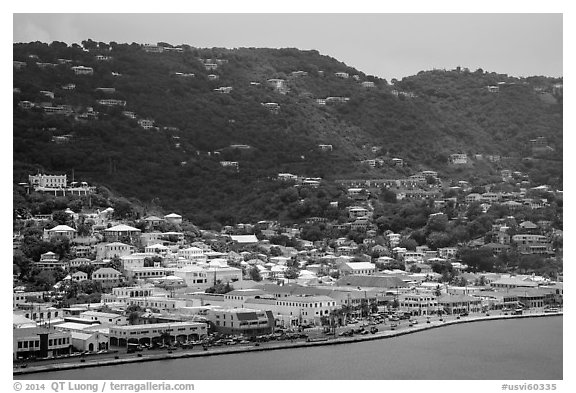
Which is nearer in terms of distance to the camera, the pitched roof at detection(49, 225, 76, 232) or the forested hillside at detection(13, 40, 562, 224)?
the pitched roof at detection(49, 225, 76, 232)

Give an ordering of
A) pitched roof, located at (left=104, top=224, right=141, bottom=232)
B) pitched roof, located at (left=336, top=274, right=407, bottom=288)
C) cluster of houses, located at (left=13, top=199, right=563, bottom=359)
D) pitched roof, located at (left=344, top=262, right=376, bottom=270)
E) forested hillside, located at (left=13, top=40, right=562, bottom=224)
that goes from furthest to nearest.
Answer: forested hillside, located at (left=13, top=40, right=562, bottom=224)
pitched roof, located at (left=104, top=224, right=141, bottom=232)
pitched roof, located at (left=344, top=262, right=376, bottom=270)
pitched roof, located at (left=336, top=274, right=407, bottom=288)
cluster of houses, located at (left=13, top=199, right=563, bottom=359)

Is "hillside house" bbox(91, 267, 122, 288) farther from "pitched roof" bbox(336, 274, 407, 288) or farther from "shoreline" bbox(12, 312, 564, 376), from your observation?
"shoreline" bbox(12, 312, 564, 376)

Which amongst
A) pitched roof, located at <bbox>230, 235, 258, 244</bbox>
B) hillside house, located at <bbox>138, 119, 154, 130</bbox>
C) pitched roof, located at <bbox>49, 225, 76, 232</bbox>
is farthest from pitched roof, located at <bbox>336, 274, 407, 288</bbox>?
hillside house, located at <bbox>138, 119, 154, 130</bbox>

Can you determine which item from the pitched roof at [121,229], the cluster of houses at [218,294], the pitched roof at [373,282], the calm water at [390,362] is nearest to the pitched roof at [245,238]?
the cluster of houses at [218,294]

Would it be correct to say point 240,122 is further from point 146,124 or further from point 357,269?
point 357,269

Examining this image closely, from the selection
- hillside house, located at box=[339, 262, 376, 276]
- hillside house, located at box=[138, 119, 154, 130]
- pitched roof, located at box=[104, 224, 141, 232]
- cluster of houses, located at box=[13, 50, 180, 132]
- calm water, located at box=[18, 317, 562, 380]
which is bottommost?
calm water, located at box=[18, 317, 562, 380]

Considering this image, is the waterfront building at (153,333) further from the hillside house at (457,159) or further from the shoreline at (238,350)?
the hillside house at (457,159)

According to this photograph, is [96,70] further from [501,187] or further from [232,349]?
[232,349]
